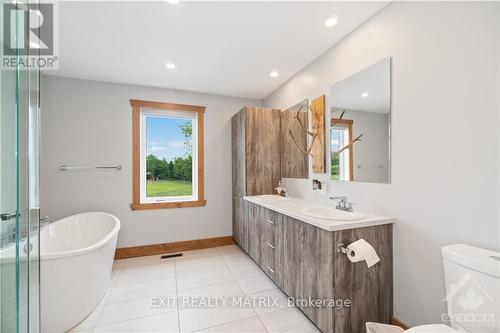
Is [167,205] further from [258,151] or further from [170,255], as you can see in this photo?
[258,151]

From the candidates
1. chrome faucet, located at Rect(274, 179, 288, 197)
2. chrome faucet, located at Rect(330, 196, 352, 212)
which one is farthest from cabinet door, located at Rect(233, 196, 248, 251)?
chrome faucet, located at Rect(330, 196, 352, 212)

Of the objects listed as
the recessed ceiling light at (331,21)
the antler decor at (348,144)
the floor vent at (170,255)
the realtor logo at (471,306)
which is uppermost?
the recessed ceiling light at (331,21)

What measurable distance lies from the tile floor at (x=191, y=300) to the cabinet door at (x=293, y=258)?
0.66 ft

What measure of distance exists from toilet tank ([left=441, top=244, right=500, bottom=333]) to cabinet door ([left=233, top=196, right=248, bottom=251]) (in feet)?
7.17

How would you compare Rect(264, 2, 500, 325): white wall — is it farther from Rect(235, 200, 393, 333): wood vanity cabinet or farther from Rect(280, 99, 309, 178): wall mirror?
Rect(280, 99, 309, 178): wall mirror

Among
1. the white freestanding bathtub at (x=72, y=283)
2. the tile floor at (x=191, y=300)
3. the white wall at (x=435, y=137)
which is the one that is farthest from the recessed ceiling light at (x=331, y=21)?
the white freestanding bathtub at (x=72, y=283)

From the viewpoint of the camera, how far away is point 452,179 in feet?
4.27

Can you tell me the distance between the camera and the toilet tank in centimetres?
97

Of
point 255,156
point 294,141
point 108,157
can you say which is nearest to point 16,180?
point 108,157

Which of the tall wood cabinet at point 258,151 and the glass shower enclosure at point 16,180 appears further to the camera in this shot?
the tall wood cabinet at point 258,151

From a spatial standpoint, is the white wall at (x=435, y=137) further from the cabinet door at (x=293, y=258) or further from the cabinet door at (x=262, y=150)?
the cabinet door at (x=262, y=150)

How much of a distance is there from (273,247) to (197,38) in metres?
2.29

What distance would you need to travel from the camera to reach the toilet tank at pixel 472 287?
0.97m

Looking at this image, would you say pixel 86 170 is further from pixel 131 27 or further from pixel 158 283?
pixel 131 27
